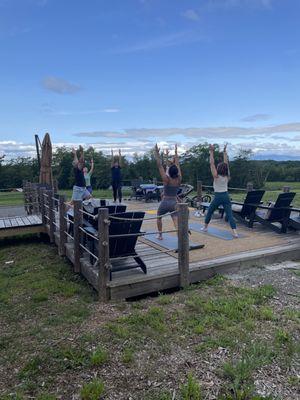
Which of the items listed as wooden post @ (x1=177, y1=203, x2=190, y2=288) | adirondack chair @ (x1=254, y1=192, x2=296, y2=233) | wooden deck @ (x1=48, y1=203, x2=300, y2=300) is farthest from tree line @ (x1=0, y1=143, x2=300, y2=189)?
wooden post @ (x1=177, y1=203, x2=190, y2=288)

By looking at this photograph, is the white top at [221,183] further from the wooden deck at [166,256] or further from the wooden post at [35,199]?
the wooden post at [35,199]

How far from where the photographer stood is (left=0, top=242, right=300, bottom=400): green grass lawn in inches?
104

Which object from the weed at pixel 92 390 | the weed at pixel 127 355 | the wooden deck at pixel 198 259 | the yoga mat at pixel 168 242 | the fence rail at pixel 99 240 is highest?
the fence rail at pixel 99 240

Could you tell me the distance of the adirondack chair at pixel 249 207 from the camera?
7281 mm

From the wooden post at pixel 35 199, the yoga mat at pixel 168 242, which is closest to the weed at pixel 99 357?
the yoga mat at pixel 168 242

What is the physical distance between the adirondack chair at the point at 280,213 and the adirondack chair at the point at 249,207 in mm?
263

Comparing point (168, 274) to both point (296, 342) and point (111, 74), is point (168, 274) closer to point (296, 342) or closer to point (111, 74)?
point (296, 342)

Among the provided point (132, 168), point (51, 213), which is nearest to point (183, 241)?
point (51, 213)

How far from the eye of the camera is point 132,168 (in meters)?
25.3

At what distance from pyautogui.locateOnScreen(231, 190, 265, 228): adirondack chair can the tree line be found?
1544 centimetres

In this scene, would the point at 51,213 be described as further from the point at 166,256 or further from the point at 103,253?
the point at 103,253

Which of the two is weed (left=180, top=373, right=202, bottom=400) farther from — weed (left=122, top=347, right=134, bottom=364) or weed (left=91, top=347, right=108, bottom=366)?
weed (left=91, top=347, right=108, bottom=366)

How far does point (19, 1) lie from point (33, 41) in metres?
3.60

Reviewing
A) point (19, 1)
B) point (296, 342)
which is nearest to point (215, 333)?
point (296, 342)
